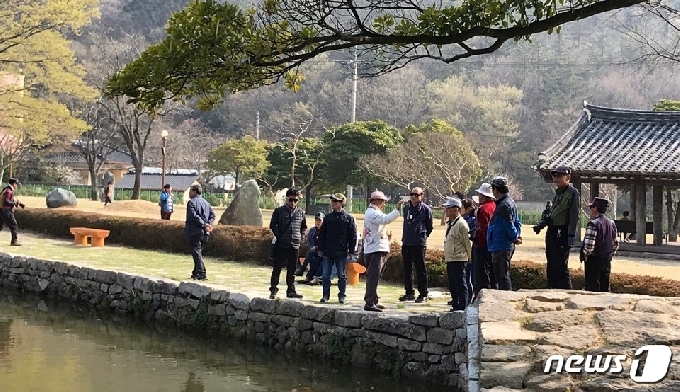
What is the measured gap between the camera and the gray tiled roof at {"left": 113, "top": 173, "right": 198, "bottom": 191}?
2481 inches

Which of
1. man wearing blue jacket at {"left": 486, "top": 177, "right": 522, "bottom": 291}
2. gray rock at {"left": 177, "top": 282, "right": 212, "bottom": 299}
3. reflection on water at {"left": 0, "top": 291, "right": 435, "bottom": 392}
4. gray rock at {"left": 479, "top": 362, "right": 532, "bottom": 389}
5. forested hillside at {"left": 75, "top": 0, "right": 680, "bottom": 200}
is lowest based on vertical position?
reflection on water at {"left": 0, "top": 291, "right": 435, "bottom": 392}

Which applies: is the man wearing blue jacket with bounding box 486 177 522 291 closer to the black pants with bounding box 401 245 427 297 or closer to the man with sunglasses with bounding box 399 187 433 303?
the man with sunglasses with bounding box 399 187 433 303

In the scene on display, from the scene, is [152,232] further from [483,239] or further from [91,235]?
[483,239]

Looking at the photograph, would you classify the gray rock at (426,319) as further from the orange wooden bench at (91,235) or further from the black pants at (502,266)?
the orange wooden bench at (91,235)

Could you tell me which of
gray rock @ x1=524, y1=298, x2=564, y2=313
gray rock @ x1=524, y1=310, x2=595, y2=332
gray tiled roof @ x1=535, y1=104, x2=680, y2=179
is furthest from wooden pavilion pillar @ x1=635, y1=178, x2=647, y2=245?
gray rock @ x1=524, y1=310, x2=595, y2=332

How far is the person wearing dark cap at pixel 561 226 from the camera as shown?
31.8ft

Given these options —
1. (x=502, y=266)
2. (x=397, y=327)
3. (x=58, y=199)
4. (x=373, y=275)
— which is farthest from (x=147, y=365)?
(x=58, y=199)

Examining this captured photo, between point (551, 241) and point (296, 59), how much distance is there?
3.91m

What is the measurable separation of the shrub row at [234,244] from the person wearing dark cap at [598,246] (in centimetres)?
201

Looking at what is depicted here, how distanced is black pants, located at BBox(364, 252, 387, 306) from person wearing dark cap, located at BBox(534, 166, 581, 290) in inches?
83.5

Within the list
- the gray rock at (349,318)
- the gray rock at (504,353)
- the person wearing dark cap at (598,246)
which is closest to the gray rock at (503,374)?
the gray rock at (504,353)

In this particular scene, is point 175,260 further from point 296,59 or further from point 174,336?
point 296,59

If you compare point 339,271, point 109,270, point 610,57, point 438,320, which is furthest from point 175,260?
point 610,57

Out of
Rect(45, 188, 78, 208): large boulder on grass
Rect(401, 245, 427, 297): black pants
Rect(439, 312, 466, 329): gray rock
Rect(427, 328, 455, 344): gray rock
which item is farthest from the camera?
Rect(45, 188, 78, 208): large boulder on grass
